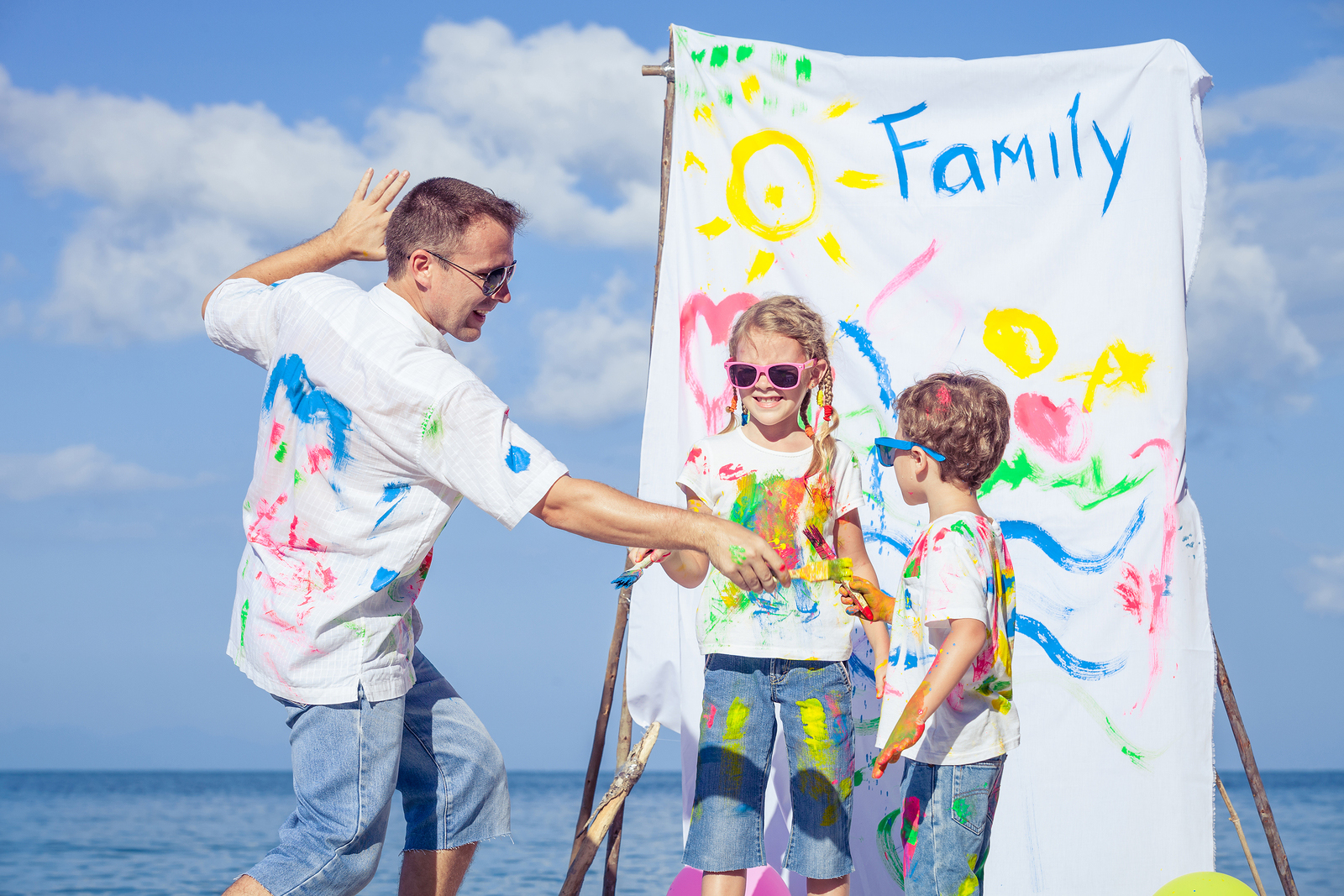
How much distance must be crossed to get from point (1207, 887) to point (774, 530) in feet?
A: 4.82

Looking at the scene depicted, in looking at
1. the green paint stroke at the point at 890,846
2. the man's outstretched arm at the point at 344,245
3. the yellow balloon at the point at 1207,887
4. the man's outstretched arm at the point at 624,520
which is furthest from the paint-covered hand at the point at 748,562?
the yellow balloon at the point at 1207,887

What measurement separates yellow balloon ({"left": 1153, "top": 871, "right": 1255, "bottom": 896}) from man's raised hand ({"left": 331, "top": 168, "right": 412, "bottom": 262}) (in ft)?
8.66

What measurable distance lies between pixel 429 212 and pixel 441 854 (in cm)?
146

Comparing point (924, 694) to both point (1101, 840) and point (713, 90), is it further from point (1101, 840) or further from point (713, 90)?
point (713, 90)

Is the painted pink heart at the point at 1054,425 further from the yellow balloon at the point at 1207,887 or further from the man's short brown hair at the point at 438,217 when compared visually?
the man's short brown hair at the point at 438,217

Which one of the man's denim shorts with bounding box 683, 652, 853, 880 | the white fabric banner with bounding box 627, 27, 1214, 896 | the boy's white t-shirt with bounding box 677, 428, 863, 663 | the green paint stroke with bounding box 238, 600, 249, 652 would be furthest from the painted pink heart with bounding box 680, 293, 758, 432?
the green paint stroke with bounding box 238, 600, 249, 652

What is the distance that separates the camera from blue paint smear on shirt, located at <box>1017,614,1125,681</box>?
3467mm

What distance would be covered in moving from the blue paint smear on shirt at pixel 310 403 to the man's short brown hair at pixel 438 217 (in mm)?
333

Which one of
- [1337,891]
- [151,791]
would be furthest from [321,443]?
[151,791]

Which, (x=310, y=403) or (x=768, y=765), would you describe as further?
(x=768, y=765)

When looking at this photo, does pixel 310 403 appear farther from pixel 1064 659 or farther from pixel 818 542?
pixel 1064 659

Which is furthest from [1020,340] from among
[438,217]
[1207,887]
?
[438,217]

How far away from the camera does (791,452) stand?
269 cm

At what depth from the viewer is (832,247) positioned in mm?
3664
